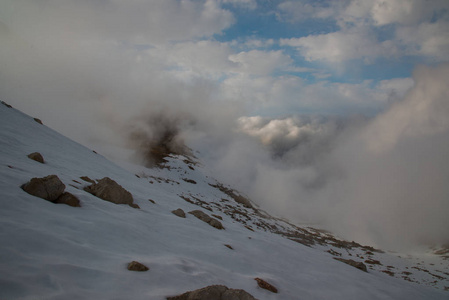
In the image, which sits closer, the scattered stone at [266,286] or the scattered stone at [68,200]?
the scattered stone at [266,286]

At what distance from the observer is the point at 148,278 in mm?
4516

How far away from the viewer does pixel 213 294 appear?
4191 millimetres

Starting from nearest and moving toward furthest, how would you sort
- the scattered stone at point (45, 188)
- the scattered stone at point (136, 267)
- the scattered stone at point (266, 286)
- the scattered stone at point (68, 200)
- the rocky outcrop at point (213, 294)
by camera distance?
the rocky outcrop at point (213, 294) → the scattered stone at point (136, 267) → the scattered stone at point (266, 286) → the scattered stone at point (45, 188) → the scattered stone at point (68, 200)

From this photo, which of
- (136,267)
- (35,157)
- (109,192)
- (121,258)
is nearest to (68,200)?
(109,192)

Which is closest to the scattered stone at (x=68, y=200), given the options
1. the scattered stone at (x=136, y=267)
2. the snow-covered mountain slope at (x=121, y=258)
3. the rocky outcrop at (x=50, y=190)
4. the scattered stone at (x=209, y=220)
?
the rocky outcrop at (x=50, y=190)

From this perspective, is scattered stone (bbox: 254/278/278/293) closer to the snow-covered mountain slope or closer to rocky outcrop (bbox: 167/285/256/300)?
the snow-covered mountain slope

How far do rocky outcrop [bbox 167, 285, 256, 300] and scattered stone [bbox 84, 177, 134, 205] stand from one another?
7118 millimetres

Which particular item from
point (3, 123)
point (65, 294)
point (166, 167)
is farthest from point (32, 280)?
point (166, 167)

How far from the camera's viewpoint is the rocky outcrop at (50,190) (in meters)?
6.50

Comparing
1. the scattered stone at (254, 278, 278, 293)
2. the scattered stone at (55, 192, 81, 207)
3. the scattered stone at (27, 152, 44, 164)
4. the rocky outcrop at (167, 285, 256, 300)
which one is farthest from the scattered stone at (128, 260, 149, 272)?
the scattered stone at (27, 152, 44, 164)

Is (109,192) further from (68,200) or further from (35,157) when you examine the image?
(35,157)

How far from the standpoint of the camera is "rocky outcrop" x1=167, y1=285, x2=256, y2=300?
13.2 feet

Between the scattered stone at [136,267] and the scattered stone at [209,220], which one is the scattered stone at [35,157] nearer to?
the scattered stone at [209,220]

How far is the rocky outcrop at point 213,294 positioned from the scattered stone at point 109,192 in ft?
23.4
